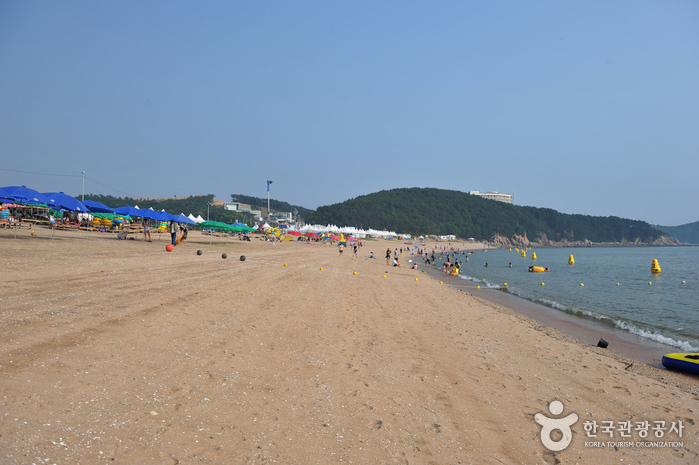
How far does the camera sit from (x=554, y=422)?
4.86m

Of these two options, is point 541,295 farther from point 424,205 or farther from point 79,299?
point 424,205

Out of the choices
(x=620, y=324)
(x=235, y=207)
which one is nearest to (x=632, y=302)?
(x=620, y=324)

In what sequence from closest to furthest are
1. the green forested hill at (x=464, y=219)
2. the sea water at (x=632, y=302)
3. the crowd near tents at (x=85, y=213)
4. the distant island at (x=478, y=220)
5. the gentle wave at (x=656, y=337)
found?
the gentle wave at (x=656, y=337), the sea water at (x=632, y=302), the crowd near tents at (x=85, y=213), the green forested hill at (x=464, y=219), the distant island at (x=478, y=220)

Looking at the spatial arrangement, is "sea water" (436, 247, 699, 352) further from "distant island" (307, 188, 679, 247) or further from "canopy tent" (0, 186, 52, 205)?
"distant island" (307, 188, 679, 247)

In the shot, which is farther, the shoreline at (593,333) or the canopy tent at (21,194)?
the canopy tent at (21,194)

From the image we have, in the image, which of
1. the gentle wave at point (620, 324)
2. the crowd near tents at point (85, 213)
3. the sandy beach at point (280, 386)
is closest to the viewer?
the sandy beach at point (280, 386)

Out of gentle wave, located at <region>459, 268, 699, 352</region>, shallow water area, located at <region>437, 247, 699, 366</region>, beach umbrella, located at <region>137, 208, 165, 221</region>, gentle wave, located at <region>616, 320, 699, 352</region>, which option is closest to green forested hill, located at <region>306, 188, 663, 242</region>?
beach umbrella, located at <region>137, 208, 165, 221</region>

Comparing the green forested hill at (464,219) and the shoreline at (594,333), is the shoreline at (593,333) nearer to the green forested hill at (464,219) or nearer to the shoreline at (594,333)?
the shoreline at (594,333)

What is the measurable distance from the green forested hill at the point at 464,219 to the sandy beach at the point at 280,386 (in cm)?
11784

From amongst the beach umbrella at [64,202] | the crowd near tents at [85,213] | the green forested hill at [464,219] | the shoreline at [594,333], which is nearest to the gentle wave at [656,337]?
the shoreline at [594,333]

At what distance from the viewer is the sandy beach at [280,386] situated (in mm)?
3520

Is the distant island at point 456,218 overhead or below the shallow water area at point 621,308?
overhead

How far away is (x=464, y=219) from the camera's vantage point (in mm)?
149000

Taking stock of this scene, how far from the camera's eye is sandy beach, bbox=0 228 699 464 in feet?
11.5
